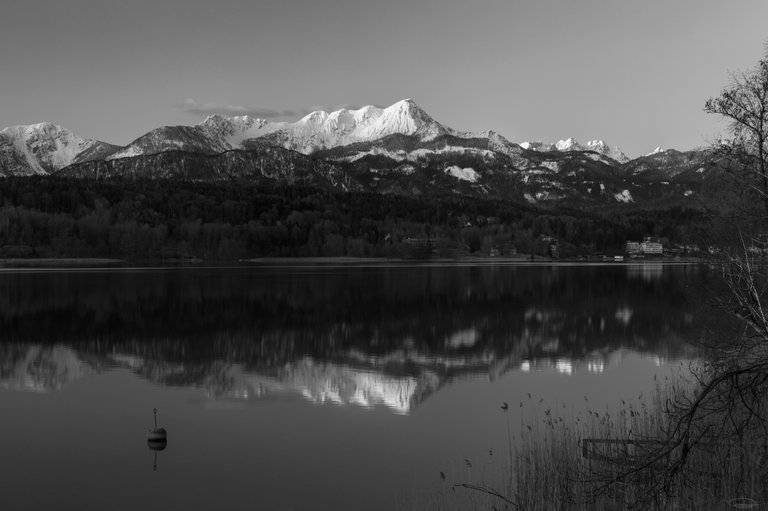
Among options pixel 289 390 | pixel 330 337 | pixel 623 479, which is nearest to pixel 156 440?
pixel 289 390

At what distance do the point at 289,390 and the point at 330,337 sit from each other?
12.9 metres

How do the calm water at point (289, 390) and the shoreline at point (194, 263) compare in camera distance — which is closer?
the calm water at point (289, 390)

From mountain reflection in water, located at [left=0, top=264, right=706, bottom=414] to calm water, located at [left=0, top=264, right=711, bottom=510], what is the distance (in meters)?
0.16

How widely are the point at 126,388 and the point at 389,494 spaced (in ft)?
45.0

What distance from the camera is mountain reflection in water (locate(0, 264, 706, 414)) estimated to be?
24391 millimetres

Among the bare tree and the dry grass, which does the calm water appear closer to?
the dry grass

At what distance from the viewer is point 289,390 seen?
22.5 meters

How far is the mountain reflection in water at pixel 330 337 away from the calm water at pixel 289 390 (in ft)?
0.54

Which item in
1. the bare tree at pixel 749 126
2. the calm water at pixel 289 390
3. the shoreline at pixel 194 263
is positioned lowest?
the calm water at pixel 289 390

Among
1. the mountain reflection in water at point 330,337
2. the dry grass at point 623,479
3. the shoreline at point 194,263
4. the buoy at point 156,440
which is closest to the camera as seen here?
the dry grass at point 623,479

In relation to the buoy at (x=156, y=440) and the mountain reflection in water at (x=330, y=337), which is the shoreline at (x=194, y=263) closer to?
the mountain reflection in water at (x=330, y=337)

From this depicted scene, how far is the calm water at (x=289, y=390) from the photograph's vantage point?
13.7 m

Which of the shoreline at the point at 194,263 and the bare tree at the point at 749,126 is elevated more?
the bare tree at the point at 749,126

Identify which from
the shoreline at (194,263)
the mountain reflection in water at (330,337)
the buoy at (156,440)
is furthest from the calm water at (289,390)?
the shoreline at (194,263)
